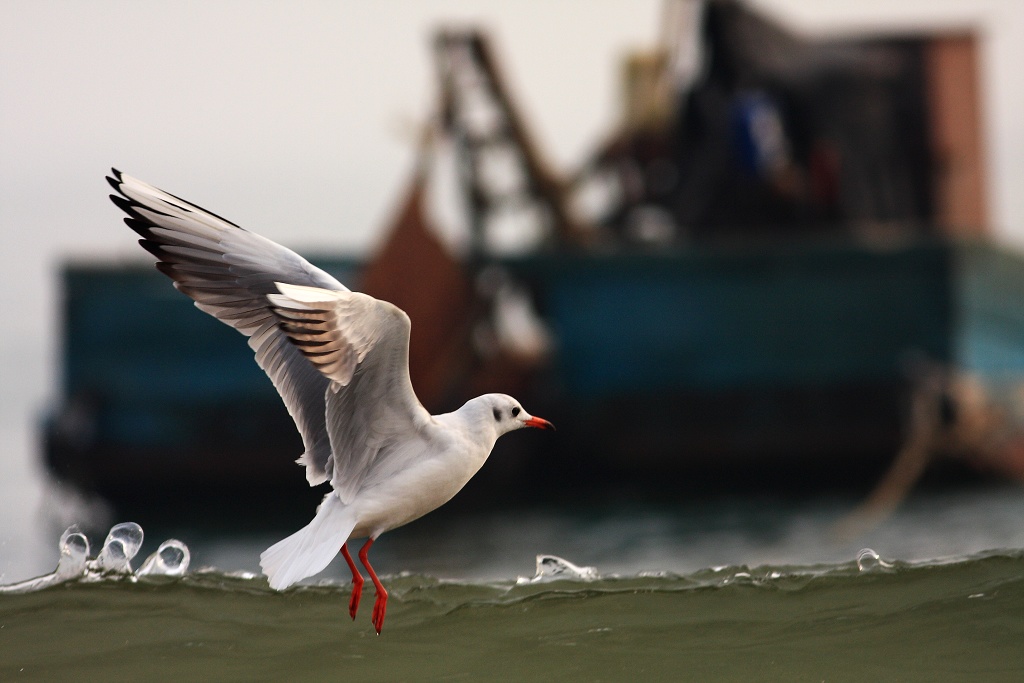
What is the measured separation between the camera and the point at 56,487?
969 inches

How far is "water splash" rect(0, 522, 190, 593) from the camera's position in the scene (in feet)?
23.7

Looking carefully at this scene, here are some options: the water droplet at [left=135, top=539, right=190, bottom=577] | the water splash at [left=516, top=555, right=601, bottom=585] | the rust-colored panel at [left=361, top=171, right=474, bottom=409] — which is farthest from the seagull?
the rust-colored panel at [left=361, top=171, right=474, bottom=409]

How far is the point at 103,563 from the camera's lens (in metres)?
7.34

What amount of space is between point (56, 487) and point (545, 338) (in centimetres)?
864

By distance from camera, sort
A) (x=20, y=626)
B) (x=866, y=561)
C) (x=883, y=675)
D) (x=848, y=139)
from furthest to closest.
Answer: (x=848, y=139) < (x=866, y=561) < (x=20, y=626) < (x=883, y=675)

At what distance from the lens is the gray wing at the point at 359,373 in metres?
5.53

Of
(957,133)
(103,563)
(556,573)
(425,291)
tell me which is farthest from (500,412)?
(957,133)

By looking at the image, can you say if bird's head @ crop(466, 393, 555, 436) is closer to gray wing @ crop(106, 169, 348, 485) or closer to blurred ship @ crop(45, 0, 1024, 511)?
gray wing @ crop(106, 169, 348, 485)

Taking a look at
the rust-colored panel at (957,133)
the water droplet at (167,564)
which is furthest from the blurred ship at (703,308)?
the water droplet at (167,564)

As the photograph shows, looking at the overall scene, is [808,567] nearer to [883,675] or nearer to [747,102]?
[883,675]

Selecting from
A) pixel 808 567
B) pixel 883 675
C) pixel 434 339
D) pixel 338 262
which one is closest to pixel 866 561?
pixel 808 567

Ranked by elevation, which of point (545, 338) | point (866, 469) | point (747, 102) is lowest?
point (866, 469)

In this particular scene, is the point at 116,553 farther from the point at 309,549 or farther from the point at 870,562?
the point at 870,562

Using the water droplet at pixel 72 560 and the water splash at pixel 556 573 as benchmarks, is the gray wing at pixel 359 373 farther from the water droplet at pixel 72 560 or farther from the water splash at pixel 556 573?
the water droplet at pixel 72 560
